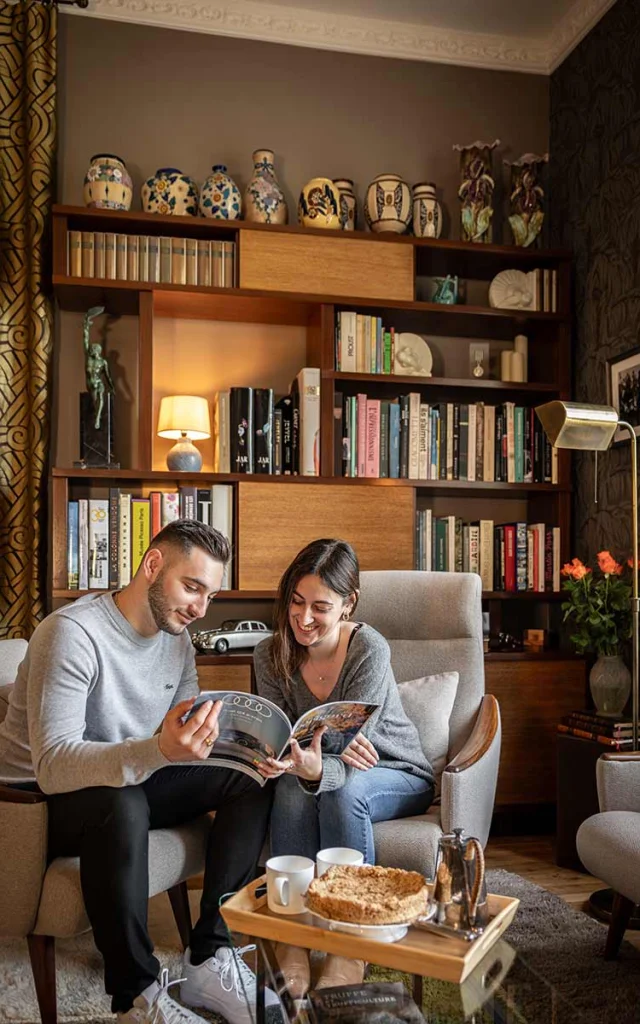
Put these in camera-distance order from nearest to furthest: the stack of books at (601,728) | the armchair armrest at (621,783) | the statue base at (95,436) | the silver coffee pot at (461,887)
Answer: the silver coffee pot at (461,887) < the armchair armrest at (621,783) < the stack of books at (601,728) < the statue base at (95,436)

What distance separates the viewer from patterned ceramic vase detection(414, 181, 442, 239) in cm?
347

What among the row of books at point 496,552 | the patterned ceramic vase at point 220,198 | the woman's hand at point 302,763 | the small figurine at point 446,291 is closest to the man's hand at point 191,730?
the woman's hand at point 302,763

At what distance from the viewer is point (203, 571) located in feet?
6.20

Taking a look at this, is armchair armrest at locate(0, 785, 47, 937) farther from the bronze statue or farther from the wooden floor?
the bronze statue

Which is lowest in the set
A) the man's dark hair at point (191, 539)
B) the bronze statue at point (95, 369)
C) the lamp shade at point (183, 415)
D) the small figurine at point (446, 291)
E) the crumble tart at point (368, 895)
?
the crumble tart at point (368, 895)

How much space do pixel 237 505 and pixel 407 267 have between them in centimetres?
109

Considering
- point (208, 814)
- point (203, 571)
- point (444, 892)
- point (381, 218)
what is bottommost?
point (208, 814)

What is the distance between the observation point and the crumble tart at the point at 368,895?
1.30 m

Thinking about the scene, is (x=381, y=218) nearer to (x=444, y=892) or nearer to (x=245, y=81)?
(x=245, y=81)

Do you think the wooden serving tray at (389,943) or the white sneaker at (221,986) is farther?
the white sneaker at (221,986)

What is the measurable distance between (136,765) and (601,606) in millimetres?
1745

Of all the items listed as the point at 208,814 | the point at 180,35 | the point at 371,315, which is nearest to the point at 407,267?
the point at 371,315

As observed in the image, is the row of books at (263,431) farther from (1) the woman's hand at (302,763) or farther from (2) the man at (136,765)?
(1) the woman's hand at (302,763)

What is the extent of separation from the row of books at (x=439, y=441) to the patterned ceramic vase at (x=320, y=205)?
63 centimetres
